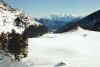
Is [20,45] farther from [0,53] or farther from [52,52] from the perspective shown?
[52,52]

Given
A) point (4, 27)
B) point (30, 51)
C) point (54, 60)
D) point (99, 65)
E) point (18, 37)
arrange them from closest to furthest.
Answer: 1. point (99, 65)
2. point (54, 60)
3. point (18, 37)
4. point (30, 51)
5. point (4, 27)

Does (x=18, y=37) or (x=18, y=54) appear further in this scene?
(x=18, y=37)

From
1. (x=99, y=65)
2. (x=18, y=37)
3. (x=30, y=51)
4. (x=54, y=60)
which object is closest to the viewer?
(x=99, y=65)

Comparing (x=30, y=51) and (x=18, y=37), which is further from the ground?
(x=18, y=37)

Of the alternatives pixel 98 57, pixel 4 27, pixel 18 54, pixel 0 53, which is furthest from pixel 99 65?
pixel 4 27

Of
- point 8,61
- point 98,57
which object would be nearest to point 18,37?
point 8,61

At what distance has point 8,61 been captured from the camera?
101 feet

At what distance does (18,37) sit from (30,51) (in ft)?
16.7

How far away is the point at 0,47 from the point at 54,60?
60.8ft

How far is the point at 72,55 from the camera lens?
3325 centimetres

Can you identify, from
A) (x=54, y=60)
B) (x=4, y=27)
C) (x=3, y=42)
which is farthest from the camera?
(x=4, y=27)

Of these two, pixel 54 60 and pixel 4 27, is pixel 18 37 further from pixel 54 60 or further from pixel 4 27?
pixel 4 27

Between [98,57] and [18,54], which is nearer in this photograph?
[98,57]

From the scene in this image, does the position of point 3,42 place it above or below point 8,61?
above
